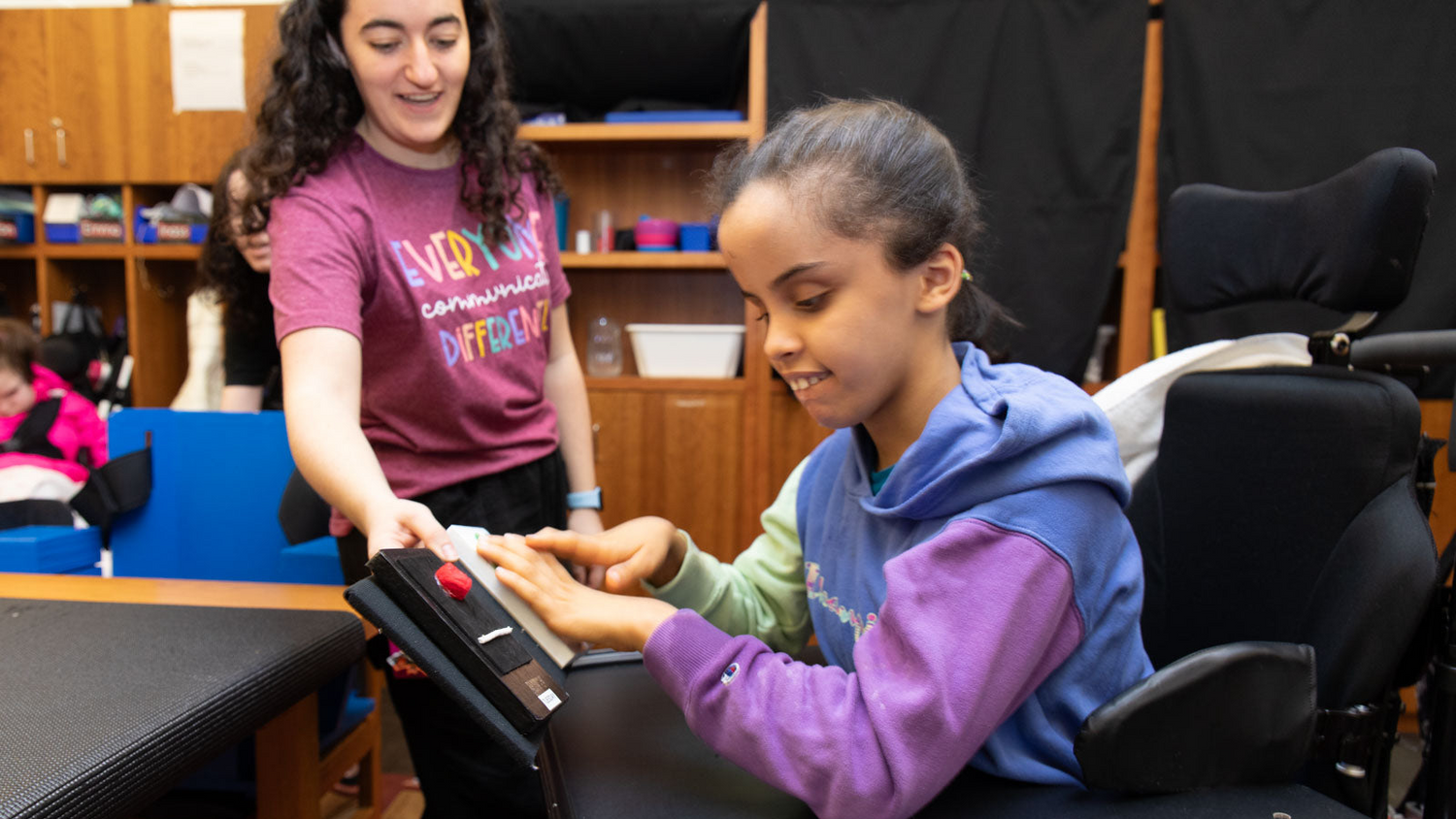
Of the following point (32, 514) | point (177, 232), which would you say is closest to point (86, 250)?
point (177, 232)

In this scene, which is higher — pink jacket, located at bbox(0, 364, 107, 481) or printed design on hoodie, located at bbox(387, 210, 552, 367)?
printed design on hoodie, located at bbox(387, 210, 552, 367)

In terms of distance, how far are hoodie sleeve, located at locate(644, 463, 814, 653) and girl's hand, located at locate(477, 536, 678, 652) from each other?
17cm

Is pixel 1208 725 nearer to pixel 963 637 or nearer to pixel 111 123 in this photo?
pixel 963 637

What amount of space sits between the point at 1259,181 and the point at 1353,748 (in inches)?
80.2

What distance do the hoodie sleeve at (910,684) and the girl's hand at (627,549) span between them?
0.20 meters

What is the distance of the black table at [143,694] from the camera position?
0.61 m

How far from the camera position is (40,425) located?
2.42 m

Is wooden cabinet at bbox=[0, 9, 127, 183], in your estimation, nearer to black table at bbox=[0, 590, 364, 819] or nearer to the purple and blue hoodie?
black table at bbox=[0, 590, 364, 819]

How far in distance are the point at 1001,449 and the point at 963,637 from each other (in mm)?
142

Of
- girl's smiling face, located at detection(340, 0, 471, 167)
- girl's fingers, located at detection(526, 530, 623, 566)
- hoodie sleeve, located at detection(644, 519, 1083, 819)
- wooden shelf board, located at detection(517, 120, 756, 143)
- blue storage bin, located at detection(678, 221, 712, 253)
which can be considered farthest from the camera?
blue storage bin, located at detection(678, 221, 712, 253)

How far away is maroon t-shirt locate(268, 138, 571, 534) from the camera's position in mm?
1024

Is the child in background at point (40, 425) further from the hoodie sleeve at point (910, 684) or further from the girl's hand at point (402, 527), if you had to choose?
the hoodie sleeve at point (910, 684)

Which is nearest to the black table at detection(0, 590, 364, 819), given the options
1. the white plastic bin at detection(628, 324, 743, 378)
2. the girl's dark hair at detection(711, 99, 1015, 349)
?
the girl's dark hair at detection(711, 99, 1015, 349)

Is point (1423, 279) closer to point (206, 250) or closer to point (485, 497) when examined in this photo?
point (485, 497)
